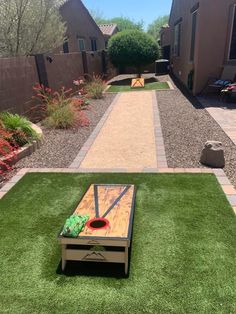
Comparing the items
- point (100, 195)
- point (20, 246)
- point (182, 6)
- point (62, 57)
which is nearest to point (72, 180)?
point (100, 195)

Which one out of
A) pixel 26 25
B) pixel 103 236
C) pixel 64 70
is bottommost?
pixel 103 236

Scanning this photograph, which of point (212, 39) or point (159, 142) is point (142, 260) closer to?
point (159, 142)

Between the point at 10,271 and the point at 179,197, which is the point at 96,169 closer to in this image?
the point at 179,197

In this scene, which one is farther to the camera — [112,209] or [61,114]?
[61,114]

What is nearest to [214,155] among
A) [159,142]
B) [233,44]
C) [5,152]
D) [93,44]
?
[159,142]

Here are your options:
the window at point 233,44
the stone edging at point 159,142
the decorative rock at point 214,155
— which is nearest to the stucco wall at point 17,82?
the stone edging at point 159,142

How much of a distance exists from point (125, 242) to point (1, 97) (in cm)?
603

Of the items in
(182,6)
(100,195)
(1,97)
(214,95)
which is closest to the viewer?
(100,195)

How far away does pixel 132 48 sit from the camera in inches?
719

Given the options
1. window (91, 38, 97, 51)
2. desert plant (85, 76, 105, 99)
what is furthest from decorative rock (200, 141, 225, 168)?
window (91, 38, 97, 51)

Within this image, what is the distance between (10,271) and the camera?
120 inches

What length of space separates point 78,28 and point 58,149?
19699 millimetres

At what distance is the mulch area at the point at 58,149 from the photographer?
5865 millimetres

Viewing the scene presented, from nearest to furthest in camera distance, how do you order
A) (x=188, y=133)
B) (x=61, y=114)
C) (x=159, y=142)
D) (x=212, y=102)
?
(x=159, y=142), (x=188, y=133), (x=61, y=114), (x=212, y=102)
